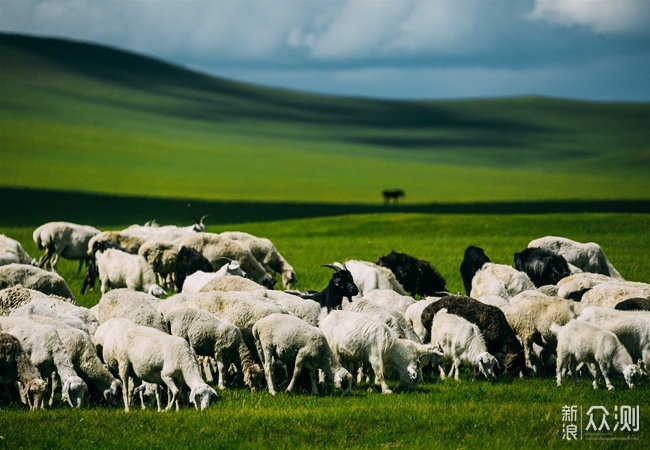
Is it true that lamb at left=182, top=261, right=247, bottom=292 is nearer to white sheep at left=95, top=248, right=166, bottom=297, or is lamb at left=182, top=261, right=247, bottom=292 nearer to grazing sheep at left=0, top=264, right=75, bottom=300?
white sheep at left=95, top=248, right=166, bottom=297

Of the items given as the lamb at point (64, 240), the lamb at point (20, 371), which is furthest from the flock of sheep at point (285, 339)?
the lamb at point (64, 240)

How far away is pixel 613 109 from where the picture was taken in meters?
151

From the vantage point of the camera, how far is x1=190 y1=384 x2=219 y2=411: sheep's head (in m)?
11.4

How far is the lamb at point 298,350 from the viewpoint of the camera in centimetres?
1252

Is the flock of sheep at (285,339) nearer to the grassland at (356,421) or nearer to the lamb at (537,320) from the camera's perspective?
the lamb at (537,320)

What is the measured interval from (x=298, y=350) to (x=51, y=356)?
335 cm

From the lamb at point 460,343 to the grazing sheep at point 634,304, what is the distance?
291 cm

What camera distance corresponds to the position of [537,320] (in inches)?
572

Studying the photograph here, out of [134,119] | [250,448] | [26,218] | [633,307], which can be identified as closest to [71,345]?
[250,448]

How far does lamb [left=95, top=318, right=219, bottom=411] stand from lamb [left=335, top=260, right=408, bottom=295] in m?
8.25

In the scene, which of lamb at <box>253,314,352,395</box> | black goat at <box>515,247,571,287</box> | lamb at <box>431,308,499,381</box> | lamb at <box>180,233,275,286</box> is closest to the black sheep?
lamb at <box>431,308,499,381</box>

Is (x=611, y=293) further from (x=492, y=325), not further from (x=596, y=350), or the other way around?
(x=596, y=350)

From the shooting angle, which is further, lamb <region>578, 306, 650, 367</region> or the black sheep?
the black sheep

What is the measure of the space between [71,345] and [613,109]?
15021 centimetres
